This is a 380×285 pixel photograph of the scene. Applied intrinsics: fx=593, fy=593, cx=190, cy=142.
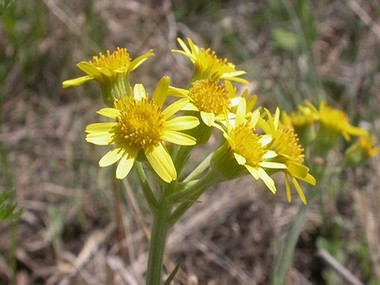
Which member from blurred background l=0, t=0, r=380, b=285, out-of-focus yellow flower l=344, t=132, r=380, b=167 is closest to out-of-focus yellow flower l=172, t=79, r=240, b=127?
blurred background l=0, t=0, r=380, b=285

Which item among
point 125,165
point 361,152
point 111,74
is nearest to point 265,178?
point 125,165

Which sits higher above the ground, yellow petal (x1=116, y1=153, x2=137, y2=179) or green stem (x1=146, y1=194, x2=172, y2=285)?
yellow petal (x1=116, y1=153, x2=137, y2=179)

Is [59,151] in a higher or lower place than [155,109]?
lower

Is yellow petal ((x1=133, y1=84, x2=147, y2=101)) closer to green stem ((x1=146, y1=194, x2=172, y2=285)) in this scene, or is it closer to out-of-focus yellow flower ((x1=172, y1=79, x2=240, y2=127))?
out-of-focus yellow flower ((x1=172, y1=79, x2=240, y2=127))

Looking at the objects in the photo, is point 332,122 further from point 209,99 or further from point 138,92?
point 138,92

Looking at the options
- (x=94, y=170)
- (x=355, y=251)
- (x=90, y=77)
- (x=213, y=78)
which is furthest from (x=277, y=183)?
(x=90, y=77)

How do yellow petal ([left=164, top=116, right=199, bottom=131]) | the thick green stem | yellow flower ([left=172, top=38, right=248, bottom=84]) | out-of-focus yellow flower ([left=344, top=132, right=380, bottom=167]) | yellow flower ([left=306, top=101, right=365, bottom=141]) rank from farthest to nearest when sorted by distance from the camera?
out-of-focus yellow flower ([left=344, top=132, right=380, bottom=167]) → yellow flower ([left=306, top=101, right=365, bottom=141]) → the thick green stem → yellow flower ([left=172, top=38, right=248, bottom=84]) → yellow petal ([left=164, top=116, right=199, bottom=131])

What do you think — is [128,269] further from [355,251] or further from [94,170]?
[355,251]
